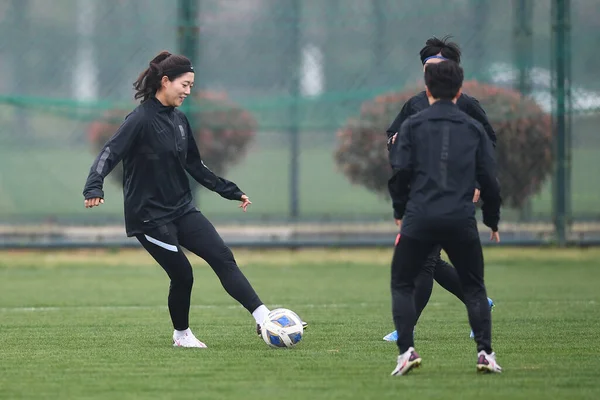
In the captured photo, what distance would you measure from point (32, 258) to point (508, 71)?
21.7ft

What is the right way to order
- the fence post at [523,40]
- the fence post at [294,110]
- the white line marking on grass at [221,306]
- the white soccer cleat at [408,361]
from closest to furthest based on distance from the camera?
the white soccer cleat at [408,361], the white line marking on grass at [221,306], the fence post at [523,40], the fence post at [294,110]

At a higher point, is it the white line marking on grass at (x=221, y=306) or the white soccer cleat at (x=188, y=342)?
the white soccer cleat at (x=188, y=342)

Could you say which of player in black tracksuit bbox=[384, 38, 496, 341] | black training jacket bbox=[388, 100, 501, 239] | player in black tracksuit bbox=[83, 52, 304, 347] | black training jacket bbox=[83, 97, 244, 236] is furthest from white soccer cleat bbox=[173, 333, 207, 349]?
black training jacket bbox=[388, 100, 501, 239]

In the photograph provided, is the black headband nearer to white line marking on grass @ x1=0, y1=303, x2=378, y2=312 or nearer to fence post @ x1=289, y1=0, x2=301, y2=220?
white line marking on grass @ x1=0, y1=303, x2=378, y2=312

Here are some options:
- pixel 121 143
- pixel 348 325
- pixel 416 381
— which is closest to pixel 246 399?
pixel 416 381

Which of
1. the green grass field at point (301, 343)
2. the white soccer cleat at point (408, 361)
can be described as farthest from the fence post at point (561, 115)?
the white soccer cleat at point (408, 361)

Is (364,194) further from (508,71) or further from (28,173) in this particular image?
(28,173)

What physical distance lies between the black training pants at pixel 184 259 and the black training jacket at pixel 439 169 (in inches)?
64.9

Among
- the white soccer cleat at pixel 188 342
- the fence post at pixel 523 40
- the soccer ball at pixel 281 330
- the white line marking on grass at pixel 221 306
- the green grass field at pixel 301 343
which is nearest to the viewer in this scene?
the green grass field at pixel 301 343

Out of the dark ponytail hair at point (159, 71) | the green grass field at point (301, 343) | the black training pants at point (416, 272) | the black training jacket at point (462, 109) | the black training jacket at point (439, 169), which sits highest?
the dark ponytail hair at point (159, 71)

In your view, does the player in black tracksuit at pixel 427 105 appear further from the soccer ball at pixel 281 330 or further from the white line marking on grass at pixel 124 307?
the white line marking on grass at pixel 124 307

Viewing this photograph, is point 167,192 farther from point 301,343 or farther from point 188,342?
point 301,343

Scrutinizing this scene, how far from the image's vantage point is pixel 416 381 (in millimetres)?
6023

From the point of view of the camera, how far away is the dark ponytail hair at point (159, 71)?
7398 millimetres
